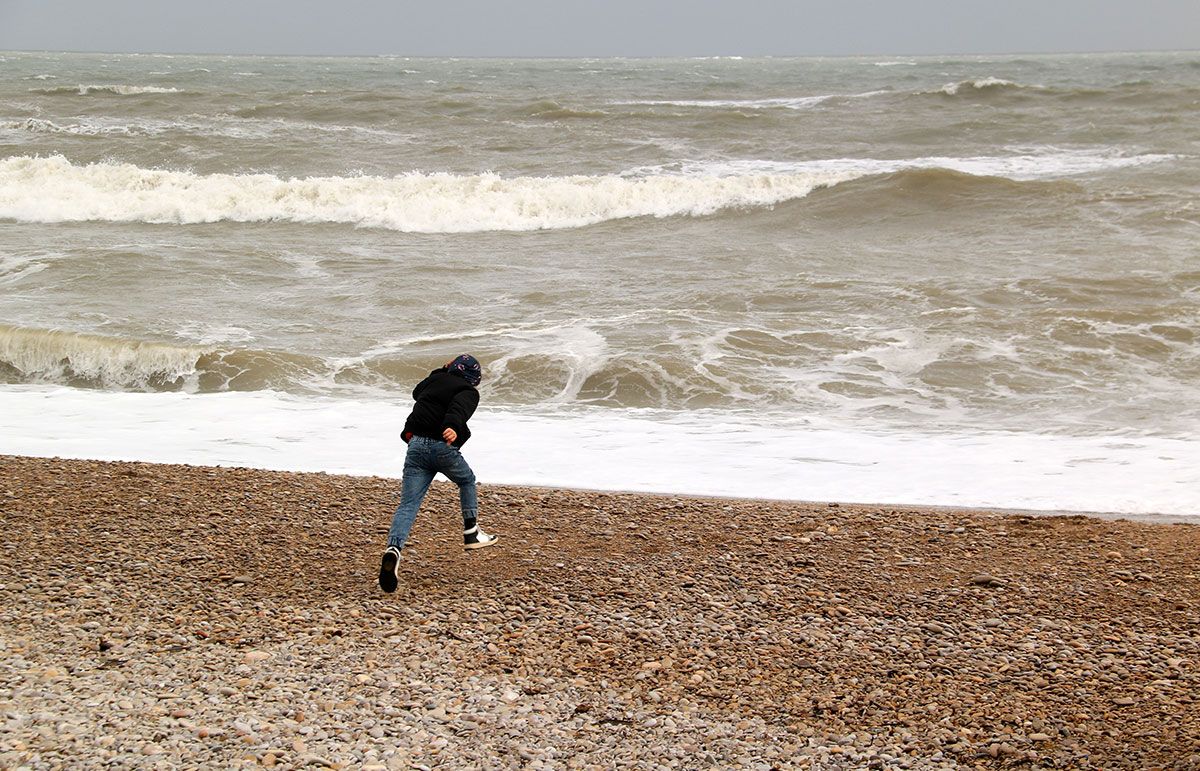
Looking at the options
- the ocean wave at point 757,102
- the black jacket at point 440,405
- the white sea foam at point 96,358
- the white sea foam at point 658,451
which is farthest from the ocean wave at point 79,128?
the black jacket at point 440,405

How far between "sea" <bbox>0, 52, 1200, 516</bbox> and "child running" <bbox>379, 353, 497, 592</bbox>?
234 centimetres

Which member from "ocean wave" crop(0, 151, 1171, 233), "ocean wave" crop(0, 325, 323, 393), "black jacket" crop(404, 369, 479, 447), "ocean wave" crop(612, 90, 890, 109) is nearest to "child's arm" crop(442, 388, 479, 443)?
"black jacket" crop(404, 369, 479, 447)

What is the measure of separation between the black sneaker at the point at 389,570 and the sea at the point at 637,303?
2581 mm

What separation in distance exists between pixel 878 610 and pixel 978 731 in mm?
1186

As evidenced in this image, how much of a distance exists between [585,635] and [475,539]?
1.26 meters

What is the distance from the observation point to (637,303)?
1450cm

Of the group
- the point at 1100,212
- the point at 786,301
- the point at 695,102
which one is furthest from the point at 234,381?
the point at 695,102

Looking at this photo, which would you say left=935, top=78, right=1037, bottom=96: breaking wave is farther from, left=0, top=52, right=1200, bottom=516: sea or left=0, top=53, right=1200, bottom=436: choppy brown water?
left=0, top=52, right=1200, bottom=516: sea

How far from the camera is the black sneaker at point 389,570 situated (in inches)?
232

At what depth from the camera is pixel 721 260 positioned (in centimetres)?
1752

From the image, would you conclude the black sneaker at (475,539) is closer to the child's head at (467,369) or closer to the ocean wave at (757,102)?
the child's head at (467,369)

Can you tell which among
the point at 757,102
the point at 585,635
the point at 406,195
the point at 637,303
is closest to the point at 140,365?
the point at 637,303

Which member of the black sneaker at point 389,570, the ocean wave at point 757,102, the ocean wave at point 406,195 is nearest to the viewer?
the black sneaker at point 389,570

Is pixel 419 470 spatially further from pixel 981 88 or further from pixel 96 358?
pixel 981 88
